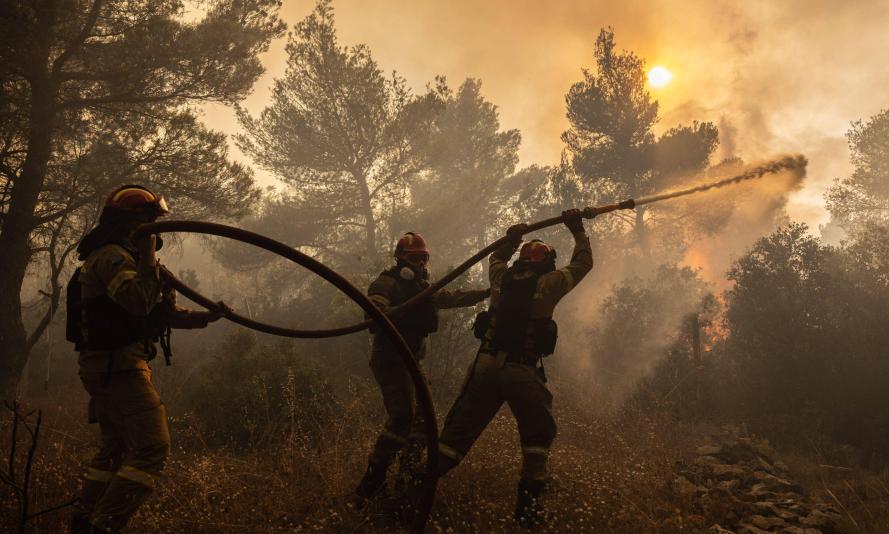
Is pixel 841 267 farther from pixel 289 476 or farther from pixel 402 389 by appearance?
pixel 289 476

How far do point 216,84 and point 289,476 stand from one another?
30.0 ft

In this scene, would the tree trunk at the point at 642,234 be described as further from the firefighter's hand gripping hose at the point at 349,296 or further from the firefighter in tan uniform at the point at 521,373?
the firefighter's hand gripping hose at the point at 349,296

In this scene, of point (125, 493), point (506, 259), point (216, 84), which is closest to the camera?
point (125, 493)

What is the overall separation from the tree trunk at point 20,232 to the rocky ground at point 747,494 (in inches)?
408

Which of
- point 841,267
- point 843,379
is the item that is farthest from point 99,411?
point 841,267

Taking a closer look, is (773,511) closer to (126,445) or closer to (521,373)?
(521,373)

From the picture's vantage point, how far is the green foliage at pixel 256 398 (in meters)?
7.26

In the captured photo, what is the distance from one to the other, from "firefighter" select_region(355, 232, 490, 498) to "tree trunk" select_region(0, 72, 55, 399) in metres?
7.01

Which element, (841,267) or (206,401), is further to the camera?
(841,267)

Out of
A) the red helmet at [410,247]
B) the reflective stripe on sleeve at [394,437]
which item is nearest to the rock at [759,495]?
the reflective stripe on sleeve at [394,437]

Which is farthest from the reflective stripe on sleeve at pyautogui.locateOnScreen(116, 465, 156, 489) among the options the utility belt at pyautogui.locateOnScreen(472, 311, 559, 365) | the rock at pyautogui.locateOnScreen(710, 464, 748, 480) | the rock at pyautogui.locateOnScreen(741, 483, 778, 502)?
the rock at pyautogui.locateOnScreen(710, 464, 748, 480)

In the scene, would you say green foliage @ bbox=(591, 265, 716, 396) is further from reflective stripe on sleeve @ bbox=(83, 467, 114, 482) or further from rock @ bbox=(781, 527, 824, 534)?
reflective stripe on sleeve @ bbox=(83, 467, 114, 482)

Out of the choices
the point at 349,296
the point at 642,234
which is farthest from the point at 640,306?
the point at 349,296

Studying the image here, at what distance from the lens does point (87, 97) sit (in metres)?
9.52
